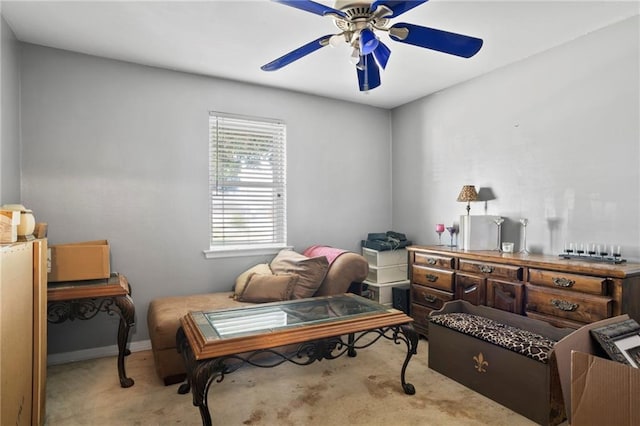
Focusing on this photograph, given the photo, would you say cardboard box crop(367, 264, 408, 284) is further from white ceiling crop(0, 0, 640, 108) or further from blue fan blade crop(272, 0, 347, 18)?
blue fan blade crop(272, 0, 347, 18)

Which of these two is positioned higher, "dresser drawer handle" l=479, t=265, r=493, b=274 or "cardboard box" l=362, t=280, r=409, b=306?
"dresser drawer handle" l=479, t=265, r=493, b=274

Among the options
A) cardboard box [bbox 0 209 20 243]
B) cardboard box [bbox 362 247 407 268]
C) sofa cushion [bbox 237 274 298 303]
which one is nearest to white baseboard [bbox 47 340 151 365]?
sofa cushion [bbox 237 274 298 303]

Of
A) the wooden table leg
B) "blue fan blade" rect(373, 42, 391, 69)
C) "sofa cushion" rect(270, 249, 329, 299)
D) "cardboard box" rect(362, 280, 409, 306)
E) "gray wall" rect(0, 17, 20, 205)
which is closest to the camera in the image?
"blue fan blade" rect(373, 42, 391, 69)

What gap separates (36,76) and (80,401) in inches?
99.1

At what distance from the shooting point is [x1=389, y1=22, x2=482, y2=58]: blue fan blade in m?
1.79

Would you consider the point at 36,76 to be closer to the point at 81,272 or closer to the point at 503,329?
the point at 81,272

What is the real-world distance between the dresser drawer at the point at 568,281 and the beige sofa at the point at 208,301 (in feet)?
4.50

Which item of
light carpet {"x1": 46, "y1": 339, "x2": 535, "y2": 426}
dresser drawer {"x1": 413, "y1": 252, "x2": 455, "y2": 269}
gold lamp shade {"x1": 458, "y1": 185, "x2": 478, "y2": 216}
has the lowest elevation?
light carpet {"x1": 46, "y1": 339, "x2": 535, "y2": 426}

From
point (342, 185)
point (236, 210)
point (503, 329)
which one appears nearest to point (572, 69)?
point (503, 329)

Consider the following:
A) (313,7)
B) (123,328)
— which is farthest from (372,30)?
(123,328)

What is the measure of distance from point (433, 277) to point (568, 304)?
1.13 metres

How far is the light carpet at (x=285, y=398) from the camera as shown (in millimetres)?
2090

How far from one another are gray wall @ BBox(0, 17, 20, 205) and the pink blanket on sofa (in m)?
2.48

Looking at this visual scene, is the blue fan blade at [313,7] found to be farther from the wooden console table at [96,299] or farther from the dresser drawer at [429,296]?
the dresser drawer at [429,296]
